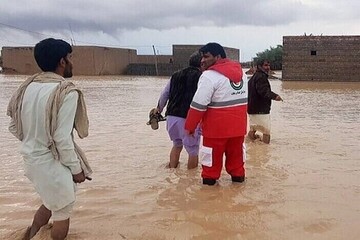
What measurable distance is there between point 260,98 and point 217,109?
3.28 m

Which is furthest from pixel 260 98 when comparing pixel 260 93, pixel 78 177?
pixel 78 177

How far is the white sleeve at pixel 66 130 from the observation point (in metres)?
3.20

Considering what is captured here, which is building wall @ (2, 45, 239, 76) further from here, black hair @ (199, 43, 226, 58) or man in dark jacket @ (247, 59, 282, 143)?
black hair @ (199, 43, 226, 58)

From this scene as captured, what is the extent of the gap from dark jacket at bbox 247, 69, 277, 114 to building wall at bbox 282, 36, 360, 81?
23.8 m

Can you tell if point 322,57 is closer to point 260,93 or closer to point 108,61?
point 108,61

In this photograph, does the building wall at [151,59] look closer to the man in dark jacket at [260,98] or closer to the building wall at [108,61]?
the building wall at [108,61]

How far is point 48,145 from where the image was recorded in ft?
10.7

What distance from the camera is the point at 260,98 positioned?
813 cm

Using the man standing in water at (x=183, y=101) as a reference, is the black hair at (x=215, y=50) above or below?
above

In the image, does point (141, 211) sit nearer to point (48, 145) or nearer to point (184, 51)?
point (48, 145)

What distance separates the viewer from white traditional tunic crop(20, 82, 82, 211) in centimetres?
321

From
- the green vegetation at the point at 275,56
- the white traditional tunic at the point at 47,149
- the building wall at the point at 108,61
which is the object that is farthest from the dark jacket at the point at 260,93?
the green vegetation at the point at 275,56

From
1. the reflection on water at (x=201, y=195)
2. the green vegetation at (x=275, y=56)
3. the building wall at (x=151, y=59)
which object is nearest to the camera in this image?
the reflection on water at (x=201, y=195)

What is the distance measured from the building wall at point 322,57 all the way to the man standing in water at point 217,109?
2681 cm
